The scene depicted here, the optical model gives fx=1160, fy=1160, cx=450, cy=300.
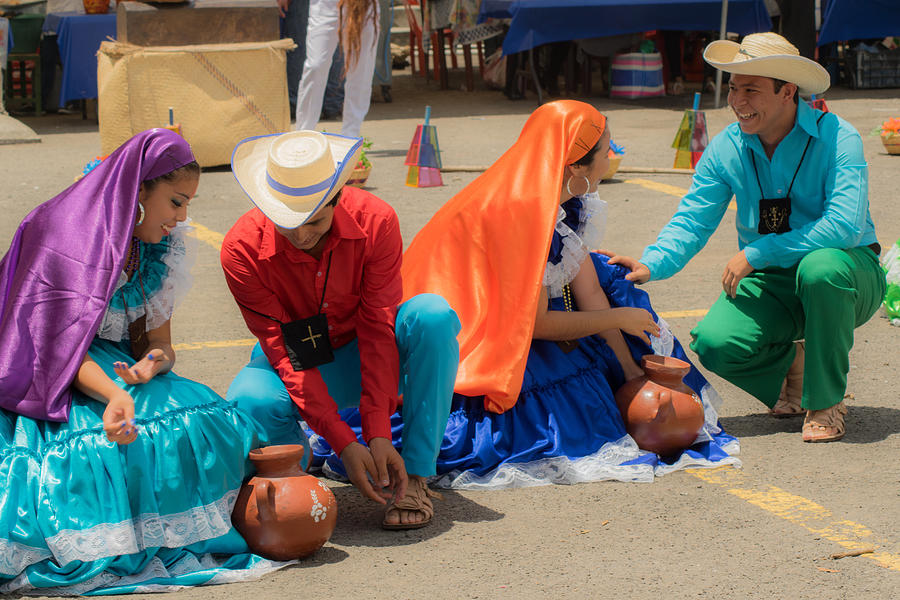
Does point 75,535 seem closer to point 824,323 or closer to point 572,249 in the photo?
point 572,249

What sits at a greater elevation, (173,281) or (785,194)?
(785,194)

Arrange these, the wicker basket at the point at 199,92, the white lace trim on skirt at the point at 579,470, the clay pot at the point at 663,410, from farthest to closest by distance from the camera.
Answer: the wicker basket at the point at 199,92
the clay pot at the point at 663,410
the white lace trim on skirt at the point at 579,470

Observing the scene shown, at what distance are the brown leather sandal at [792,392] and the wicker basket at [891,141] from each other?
6001 mm

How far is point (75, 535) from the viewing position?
2.87m

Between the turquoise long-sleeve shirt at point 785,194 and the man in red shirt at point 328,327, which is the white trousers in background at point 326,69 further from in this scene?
the man in red shirt at point 328,327

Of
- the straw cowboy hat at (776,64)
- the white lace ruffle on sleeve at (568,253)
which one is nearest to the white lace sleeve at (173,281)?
the white lace ruffle on sleeve at (568,253)

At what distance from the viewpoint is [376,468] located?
131 inches

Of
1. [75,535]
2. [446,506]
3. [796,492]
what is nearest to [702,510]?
[796,492]

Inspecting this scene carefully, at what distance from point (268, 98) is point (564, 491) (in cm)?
660

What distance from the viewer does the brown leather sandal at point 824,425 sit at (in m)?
4.11

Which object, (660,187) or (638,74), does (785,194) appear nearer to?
(660,187)

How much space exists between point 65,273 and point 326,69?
624cm

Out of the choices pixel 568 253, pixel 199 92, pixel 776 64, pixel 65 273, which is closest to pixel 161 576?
pixel 65 273

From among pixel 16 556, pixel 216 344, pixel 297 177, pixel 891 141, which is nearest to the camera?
pixel 16 556
